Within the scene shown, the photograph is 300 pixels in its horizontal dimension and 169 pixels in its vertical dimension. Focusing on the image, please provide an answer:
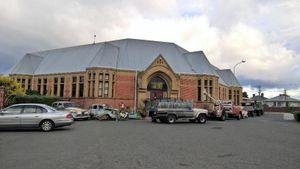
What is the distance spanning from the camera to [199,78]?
51906mm

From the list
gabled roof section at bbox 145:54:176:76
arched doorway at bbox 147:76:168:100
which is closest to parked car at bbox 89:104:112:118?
gabled roof section at bbox 145:54:176:76

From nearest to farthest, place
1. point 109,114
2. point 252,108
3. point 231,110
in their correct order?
point 109,114 → point 231,110 → point 252,108

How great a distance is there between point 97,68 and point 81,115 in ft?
46.3

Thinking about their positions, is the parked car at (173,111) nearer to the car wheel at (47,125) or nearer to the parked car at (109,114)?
the parked car at (109,114)

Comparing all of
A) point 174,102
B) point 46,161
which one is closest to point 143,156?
point 46,161

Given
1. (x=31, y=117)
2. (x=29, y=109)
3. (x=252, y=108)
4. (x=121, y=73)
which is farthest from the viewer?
(x=252, y=108)

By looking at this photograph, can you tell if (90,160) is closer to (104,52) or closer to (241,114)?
(241,114)

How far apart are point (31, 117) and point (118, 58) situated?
3081 cm

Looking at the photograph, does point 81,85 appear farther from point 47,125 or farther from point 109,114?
point 47,125

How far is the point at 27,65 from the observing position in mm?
58250

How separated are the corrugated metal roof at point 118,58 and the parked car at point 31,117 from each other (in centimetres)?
2682

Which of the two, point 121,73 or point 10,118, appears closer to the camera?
point 10,118

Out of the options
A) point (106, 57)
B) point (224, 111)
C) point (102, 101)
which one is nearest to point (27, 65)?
point (106, 57)

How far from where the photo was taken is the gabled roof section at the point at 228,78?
67250 mm
